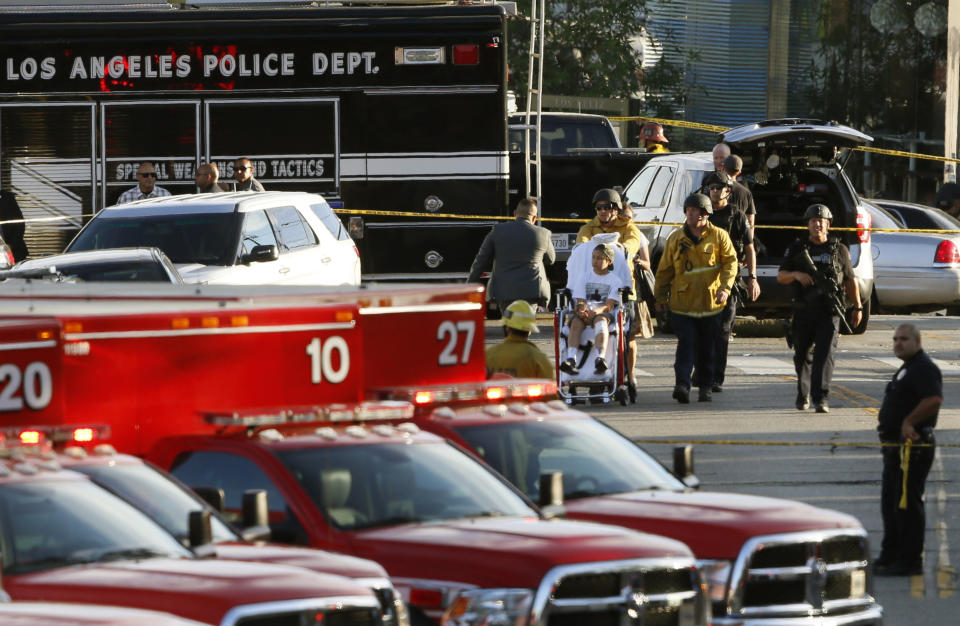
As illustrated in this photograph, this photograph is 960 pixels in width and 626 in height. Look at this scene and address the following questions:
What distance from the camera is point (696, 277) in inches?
647

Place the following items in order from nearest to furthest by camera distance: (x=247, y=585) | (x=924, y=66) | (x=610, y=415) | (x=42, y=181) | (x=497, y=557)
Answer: (x=247, y=585)
(x=497, y=557)
(x=610, y=415)
(x=42, y=181)
(x=924, y=66)

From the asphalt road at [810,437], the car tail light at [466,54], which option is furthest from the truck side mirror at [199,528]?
the car tail light at [466,54]

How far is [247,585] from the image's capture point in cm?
689

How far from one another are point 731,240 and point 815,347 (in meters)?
1.57

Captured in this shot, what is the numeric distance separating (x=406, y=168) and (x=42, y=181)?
12.2 feet

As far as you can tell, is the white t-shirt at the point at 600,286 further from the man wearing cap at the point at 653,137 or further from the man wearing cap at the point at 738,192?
the man wearing cap at the point at 653,137

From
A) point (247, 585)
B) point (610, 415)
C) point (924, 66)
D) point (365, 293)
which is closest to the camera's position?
point (247, 585)

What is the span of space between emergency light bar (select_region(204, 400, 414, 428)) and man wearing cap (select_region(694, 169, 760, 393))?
8.06 meters

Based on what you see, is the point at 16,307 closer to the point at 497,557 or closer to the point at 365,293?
the point at 365,293

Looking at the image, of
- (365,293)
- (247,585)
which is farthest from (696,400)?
(247,585)

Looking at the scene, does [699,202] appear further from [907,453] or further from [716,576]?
[716,576]

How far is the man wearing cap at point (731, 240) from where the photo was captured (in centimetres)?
1714

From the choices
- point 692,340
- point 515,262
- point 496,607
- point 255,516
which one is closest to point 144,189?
point 515,262

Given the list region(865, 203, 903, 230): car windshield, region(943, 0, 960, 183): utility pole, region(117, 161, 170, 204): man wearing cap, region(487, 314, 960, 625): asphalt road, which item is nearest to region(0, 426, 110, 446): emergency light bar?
region(487, 314, 960, 625): asphalt road
